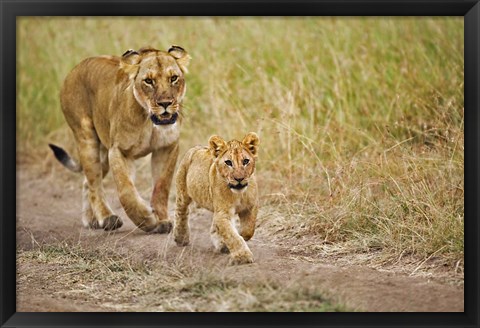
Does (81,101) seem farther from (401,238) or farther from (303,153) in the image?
(401,238)

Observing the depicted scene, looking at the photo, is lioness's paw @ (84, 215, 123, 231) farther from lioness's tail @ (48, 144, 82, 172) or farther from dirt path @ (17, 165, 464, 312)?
lioness's tail @ (48, 144, 82, 172)

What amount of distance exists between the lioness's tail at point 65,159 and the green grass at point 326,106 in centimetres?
136

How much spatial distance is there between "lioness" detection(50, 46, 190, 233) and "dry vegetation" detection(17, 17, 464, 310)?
37.4 inches

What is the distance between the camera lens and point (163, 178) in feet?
25.2

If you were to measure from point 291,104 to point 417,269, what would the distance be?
2.66 meters

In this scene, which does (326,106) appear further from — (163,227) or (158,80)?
(158,80)

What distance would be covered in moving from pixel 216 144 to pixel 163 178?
3.91 feet

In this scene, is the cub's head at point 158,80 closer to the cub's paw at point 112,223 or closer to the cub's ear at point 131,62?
the cub's ear at point 131,62

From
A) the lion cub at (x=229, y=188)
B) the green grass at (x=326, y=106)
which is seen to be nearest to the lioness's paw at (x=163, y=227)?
the lion cub at (x=229, y=188)

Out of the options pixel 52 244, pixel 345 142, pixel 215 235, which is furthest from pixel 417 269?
pixel 52 244

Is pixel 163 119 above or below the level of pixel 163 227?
above

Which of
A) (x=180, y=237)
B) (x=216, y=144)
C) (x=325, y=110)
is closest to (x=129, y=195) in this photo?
(x=180, y=237)

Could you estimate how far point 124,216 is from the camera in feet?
28.7

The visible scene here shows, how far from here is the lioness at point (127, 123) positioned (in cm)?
722
